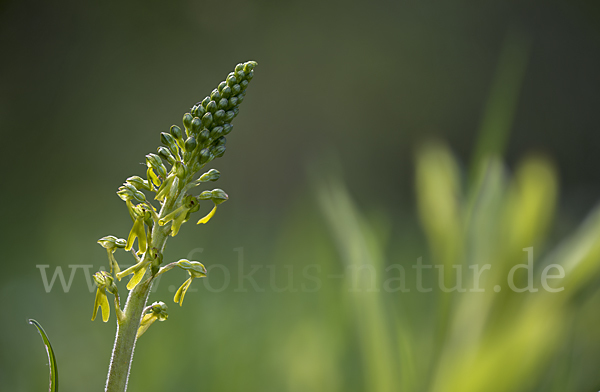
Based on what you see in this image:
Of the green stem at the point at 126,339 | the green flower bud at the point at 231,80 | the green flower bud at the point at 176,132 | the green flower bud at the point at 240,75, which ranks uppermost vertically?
the green flower bud at the point at 240,75

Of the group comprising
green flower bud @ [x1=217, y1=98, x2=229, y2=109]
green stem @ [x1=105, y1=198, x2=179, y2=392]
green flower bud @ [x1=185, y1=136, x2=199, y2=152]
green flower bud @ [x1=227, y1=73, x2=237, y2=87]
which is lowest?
green stem @ [x1=105, y1=198, x2=179, y2=392]

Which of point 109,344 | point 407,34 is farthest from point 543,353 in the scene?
point 407,34

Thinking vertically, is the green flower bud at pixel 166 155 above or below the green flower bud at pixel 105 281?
above

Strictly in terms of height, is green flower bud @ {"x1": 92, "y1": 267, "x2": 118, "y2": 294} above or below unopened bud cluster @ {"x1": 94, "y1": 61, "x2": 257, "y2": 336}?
A: below

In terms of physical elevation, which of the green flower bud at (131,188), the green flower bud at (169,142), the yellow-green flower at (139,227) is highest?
the green flower bud at (169,142)

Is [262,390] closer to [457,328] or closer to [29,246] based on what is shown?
[457,328]
